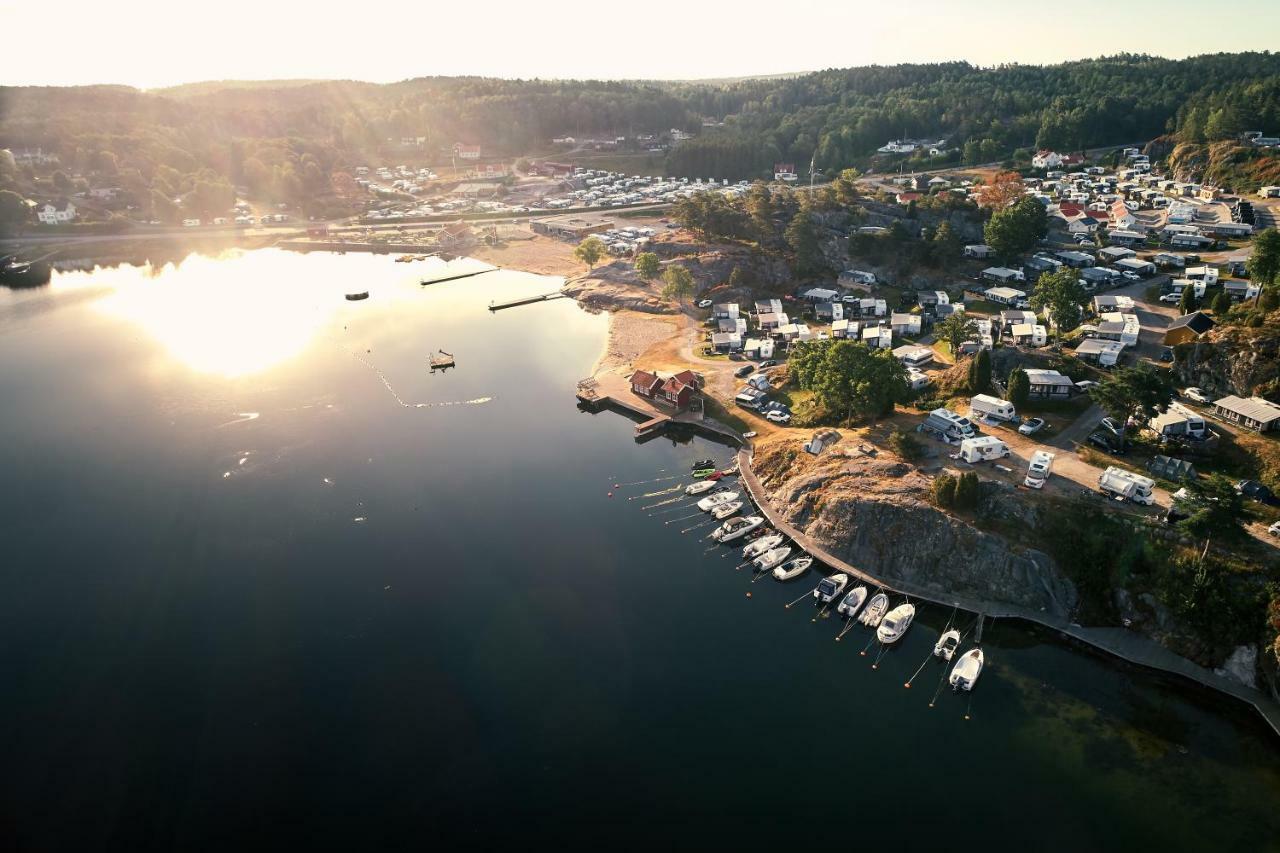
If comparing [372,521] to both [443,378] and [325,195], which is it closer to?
[443,378]

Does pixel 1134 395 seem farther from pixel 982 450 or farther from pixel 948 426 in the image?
pixel 948 426

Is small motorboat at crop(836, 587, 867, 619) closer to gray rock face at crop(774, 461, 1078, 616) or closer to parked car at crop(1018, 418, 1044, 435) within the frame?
gray rock face at crop(774, 461, 1078, 616)

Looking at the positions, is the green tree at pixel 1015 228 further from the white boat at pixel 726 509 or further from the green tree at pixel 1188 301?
the white boat at pixel 726 509

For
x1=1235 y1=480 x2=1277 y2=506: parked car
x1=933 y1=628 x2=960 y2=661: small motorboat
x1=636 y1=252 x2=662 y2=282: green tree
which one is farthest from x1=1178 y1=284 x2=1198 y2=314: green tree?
x1=636 y1=252 x2=662 y2=282: green tree

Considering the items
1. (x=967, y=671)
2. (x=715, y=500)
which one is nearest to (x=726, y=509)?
(x=715, y=500)

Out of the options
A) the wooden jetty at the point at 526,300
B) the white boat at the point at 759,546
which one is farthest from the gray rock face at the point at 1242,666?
the wooden jetty at the point at 526,300
